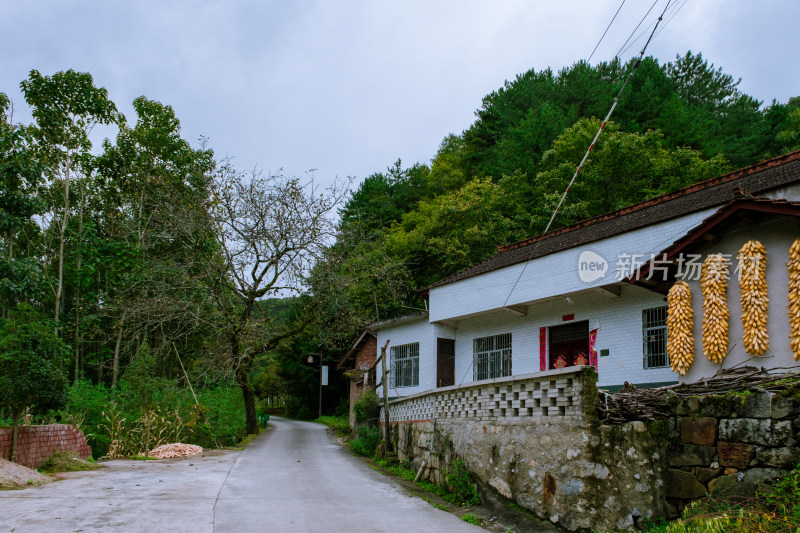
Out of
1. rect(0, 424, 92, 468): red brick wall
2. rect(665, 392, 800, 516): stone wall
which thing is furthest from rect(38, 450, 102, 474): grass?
rect(665, 392, 800, 516): stone wall

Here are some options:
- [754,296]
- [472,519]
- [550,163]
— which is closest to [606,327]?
[754,296]

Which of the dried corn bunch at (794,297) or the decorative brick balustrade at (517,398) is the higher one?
the dried corn bunch at (794,297)

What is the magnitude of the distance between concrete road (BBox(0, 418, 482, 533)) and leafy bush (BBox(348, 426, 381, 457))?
270 centimetres

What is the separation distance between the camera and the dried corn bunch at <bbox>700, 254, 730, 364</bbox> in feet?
30.9

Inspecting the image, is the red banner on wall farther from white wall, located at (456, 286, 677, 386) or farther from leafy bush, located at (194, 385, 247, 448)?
leafy bush, located at (194, 385, 247, 448)

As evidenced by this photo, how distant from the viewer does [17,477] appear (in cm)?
1012

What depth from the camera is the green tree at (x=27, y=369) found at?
1144 cm

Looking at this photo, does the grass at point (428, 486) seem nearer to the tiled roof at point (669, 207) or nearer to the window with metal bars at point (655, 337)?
the tiled roof at point (669, 207)

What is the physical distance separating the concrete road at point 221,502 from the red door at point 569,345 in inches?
224

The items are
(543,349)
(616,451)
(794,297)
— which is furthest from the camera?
(543,349)

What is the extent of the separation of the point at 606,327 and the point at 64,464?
1232 cm

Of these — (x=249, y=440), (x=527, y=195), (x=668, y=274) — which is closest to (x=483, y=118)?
(x=527, y=195)

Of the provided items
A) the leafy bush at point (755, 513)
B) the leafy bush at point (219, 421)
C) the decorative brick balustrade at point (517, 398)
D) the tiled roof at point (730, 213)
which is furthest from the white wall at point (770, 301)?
the leafy bush at point (219, 421)

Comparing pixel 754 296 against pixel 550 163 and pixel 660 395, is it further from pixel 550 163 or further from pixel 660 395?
pixel 550 163
